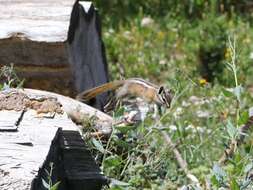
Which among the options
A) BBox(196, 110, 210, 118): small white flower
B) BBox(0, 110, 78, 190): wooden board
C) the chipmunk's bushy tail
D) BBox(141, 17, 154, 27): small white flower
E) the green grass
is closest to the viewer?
BBox(0, 110, 78, 190): wooden board

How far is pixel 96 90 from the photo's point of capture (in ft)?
13.0

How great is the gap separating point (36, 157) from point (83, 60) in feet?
→ 6.78

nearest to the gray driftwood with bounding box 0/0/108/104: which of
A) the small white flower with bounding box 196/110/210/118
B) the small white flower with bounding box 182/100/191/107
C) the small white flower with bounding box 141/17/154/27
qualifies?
the small white flower with bounding box 196/110/210/118

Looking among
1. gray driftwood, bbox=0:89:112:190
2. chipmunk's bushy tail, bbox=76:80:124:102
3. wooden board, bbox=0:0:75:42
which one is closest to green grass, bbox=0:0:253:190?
chipmunk's bushy tail, bbox=76:80:124:102

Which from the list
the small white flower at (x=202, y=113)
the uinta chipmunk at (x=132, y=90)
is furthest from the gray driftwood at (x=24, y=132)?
the small white flower at (x=202, y=113)

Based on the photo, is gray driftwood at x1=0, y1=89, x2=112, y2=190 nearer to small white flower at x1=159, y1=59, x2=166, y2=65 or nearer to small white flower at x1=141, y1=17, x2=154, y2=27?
small white flower at x1=159, y1=59, x2=166, y2=65

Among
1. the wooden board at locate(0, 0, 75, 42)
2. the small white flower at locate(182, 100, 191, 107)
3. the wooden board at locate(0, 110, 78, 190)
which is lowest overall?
the small white flower at locate(182, 100, 191, 107)

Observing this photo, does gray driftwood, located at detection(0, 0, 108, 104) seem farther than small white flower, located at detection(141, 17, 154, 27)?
No

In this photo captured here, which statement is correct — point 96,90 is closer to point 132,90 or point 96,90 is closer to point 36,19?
point 132,90

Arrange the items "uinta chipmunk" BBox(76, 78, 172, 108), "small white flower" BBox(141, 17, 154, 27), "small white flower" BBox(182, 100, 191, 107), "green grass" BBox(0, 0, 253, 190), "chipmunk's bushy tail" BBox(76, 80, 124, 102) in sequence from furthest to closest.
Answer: "small white flower" BBox(141, 17, 154, 27) → "small white flower" BBox(182, 100, 191, 107) → "green grass" BBox(0, 0, 253, 190) → "chipmunk's bushy tail" BBox(76, 80, 124, 102) → "uinta chipmunk" BBox(76, 78, 172, 108)

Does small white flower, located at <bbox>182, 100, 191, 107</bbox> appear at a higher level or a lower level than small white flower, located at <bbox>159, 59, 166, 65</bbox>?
lower

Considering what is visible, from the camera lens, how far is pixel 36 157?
7.80 ft

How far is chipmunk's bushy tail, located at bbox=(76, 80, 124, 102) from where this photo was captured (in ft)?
12.8

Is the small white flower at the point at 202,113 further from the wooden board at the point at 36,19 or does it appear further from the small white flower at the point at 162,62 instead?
the wooden board at the point at 36,19
